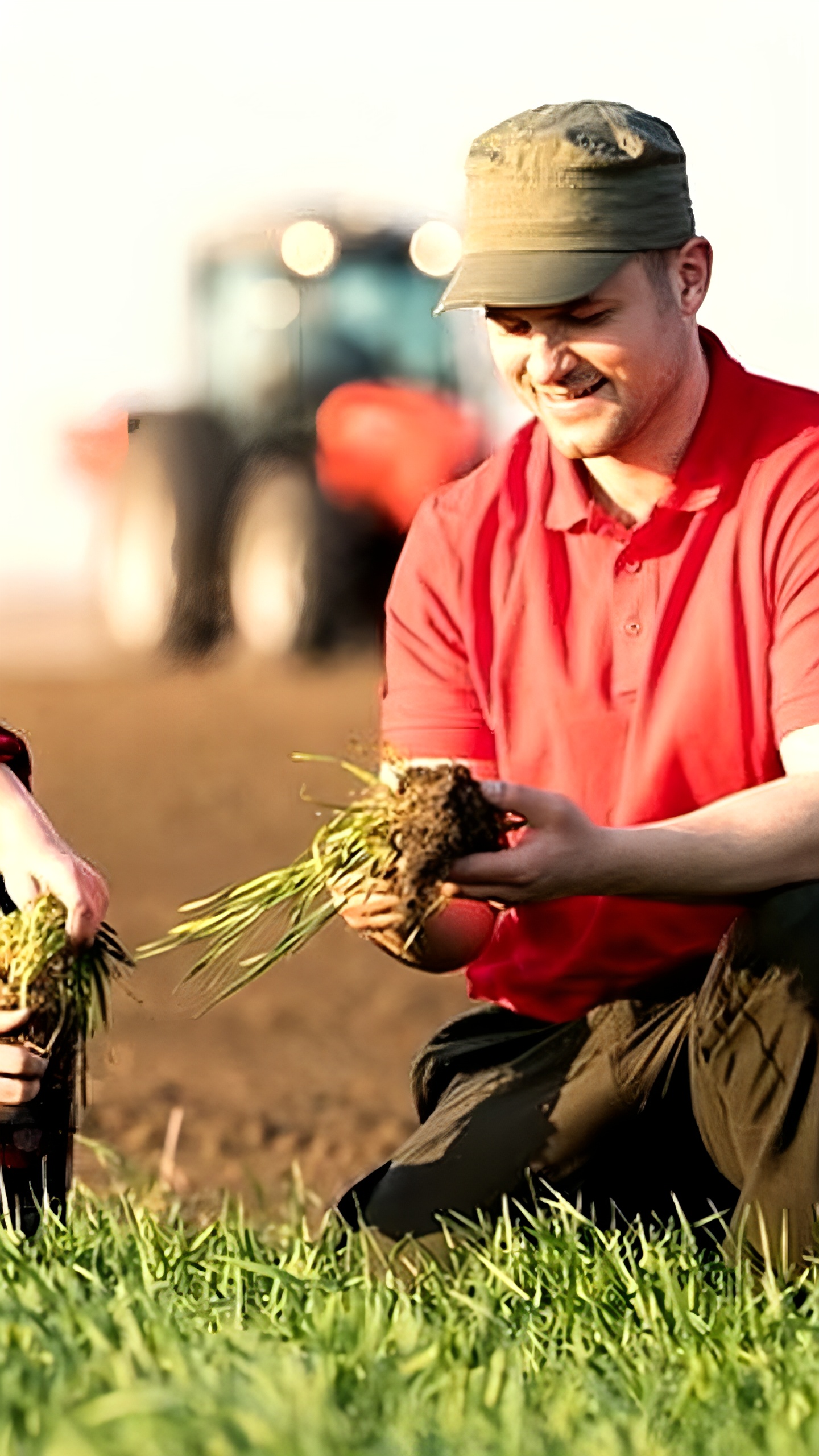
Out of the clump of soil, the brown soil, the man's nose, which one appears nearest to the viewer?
the clump of soil

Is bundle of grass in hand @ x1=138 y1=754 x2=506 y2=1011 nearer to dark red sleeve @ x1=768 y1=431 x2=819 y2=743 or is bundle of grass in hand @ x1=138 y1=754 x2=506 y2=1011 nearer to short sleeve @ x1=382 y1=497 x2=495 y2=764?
short sleeve @ x1=382 y1=497 x2=495 y2=764

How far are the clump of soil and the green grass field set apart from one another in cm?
49

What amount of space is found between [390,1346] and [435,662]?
1.26m

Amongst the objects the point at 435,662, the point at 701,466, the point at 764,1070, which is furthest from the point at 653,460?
the point at 764,1070

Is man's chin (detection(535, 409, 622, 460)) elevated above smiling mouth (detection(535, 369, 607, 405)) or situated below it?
below

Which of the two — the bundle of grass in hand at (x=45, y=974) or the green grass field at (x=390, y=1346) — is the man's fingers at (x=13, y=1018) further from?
the green grass field at (x=390, y=1346)

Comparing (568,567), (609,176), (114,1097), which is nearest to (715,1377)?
(568,567)

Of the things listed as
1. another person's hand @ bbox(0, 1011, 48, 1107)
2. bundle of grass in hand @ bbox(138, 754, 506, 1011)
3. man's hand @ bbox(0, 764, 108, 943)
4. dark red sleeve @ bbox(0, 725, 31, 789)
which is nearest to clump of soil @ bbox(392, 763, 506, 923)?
bundle of grass in hand @ bbox(138, 754, 506, 1011)

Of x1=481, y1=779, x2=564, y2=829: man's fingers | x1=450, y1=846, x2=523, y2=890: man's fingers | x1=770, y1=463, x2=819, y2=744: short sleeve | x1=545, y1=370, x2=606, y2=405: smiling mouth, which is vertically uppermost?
x1=545, y1=370, x2=606, y2=405: smiling mouth

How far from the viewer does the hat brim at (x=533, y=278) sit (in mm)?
3449

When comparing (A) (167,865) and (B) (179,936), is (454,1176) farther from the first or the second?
(A) (167,865)

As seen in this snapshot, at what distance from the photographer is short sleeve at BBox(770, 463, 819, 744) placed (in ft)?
11.3

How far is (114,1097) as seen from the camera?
627 centimetres

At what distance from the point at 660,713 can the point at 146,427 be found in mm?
11391
